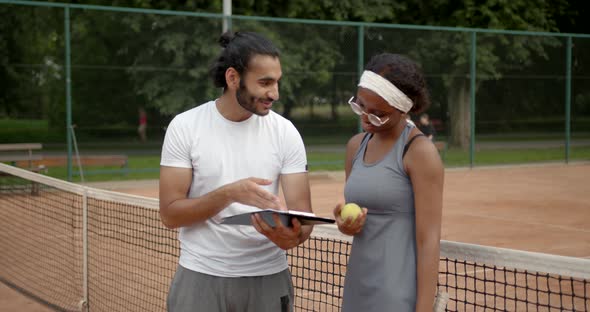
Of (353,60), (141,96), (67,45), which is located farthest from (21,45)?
(353,60)

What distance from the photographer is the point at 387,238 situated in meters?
2.53

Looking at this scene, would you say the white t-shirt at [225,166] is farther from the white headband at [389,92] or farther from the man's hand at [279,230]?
the white headband at [389,92]

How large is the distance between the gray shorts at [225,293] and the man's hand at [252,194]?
13.9 inches

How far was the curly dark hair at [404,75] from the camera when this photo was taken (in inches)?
102

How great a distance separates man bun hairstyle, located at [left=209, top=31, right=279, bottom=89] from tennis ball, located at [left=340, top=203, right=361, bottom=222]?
600mm

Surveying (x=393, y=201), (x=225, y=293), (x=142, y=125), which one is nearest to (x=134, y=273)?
(x=225, y=293)

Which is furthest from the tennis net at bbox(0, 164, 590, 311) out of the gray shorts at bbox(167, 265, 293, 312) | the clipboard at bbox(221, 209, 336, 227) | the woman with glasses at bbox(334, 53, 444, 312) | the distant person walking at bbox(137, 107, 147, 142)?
the distant person walking at bbox(137, 107, 147, 142)

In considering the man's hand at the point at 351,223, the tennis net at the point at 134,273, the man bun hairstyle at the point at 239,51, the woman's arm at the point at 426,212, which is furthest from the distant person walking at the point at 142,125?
the woman's arm at the point at 426,212

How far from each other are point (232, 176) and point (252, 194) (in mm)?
226

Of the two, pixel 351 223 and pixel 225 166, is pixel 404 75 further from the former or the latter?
pixel 225 166

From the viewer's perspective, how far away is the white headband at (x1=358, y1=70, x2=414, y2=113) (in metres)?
2.57

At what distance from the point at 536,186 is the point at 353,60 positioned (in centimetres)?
456

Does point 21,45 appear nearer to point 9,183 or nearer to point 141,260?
point 9,183

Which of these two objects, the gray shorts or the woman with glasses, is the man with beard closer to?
the gray shorts
